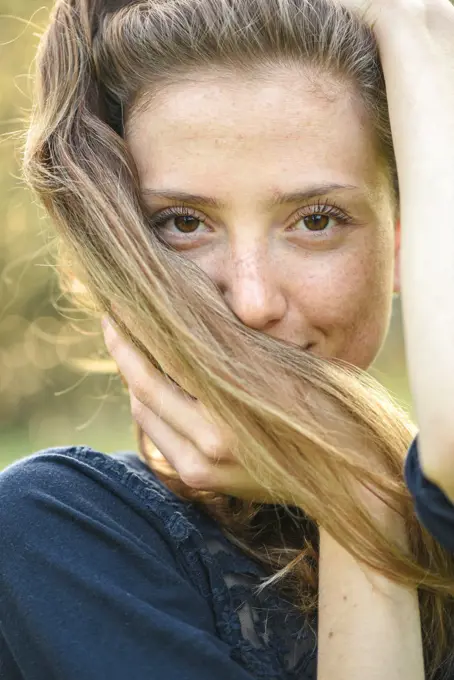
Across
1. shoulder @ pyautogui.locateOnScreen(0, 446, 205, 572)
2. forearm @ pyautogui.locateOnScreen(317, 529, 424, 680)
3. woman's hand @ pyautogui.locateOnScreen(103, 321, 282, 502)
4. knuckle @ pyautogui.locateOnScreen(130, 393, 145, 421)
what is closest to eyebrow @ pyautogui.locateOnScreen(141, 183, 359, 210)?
woman's hand @ pyautogui.locateOnScreen(103, 321, 282, 502)

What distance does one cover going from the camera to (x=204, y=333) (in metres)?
1.78

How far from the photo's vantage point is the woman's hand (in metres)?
1.84

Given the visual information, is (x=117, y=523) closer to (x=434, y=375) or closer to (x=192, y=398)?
(x=192, y=398)

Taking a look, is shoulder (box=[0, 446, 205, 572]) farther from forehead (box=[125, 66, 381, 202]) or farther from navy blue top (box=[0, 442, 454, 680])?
forehead (box=[125, 66, 381, 202])

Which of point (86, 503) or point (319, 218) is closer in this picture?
point (86, 503)

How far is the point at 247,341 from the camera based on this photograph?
180 centimetres

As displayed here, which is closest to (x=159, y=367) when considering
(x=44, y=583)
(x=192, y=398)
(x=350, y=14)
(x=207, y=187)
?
(x=192, y=398)

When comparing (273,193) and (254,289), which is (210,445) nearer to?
(254,289)

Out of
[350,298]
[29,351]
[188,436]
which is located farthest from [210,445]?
[29,351]

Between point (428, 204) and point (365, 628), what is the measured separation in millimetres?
718

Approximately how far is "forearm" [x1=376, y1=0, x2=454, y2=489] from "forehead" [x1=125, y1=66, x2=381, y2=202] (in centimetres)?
13

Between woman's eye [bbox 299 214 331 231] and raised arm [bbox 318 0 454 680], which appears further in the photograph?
woman's eye [bbox 299 214 331 231]

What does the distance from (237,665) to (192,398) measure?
499mm

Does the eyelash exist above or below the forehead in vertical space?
below
